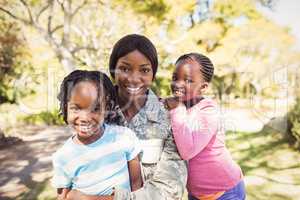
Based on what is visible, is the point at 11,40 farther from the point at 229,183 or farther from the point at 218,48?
the point at 229,183

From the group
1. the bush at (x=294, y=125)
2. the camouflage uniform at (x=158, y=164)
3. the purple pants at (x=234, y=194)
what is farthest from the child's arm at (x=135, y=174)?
the bush at (x=294, y=125)

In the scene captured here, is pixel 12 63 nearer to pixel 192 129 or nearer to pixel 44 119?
pixel 44 119

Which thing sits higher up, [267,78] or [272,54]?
[272,54]

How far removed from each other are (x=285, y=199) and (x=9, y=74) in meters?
11.1

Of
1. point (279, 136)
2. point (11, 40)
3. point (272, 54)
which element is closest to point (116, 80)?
point (279, 136)

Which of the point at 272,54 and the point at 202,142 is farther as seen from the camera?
the point at 272,54

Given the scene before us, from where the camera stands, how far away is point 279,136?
329 inches

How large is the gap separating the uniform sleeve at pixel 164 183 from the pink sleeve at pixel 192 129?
6cm

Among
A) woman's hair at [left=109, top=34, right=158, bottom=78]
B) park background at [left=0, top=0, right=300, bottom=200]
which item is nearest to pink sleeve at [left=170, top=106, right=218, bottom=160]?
woman's hair at [left=109, top=34, right=158, bottom=78]

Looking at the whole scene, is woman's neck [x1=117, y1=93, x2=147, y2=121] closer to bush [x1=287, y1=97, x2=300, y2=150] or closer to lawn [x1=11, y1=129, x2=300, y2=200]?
lawn [x1=11, y1=129, x2=300, y2=200]

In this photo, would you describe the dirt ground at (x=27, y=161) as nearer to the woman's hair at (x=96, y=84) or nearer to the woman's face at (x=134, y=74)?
the woman's hair at (x=96, y=84)

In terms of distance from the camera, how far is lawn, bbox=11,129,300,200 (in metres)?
5.22

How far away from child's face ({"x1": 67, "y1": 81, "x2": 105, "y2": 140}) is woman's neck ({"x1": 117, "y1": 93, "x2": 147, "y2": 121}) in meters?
0.11

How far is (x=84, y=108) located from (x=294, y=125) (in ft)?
21.6
